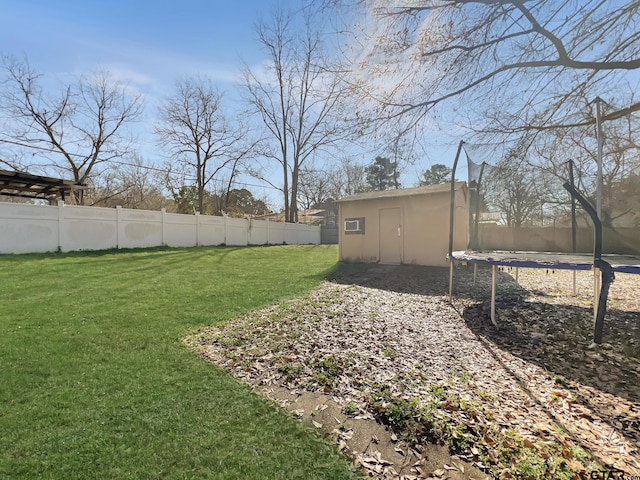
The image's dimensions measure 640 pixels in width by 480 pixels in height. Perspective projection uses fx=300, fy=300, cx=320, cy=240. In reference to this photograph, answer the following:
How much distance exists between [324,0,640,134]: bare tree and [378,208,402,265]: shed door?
5032mm

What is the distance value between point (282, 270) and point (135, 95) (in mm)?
17504

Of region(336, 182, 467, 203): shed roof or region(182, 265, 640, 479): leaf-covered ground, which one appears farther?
region(336, 182, 467, 203): shed roof

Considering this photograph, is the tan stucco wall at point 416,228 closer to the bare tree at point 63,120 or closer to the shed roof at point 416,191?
the shed roof at point 416,191

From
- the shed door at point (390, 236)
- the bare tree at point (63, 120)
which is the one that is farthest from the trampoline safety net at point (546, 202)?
the bare tree at point (63, 120)

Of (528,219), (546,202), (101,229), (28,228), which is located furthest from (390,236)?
(28,228)

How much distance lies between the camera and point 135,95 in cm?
1869

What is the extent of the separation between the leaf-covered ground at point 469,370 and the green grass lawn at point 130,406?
327 millimetres

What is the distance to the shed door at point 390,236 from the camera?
31.8 feet

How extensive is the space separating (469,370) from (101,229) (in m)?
12.8

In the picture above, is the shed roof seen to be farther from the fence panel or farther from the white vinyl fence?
the fence panel

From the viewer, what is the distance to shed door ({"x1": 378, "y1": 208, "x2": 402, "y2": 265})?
970 centimetres

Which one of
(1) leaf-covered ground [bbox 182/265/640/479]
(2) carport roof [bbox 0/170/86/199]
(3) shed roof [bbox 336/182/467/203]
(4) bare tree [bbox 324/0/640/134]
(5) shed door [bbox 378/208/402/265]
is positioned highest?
(4) bare tree [bbox 324/0/640/134]

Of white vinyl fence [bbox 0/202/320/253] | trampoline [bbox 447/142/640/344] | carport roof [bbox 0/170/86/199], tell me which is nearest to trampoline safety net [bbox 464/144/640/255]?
trampoline [bbox 447/142/640/344]

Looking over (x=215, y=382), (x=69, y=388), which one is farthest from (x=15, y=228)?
(x=215, y=382)
